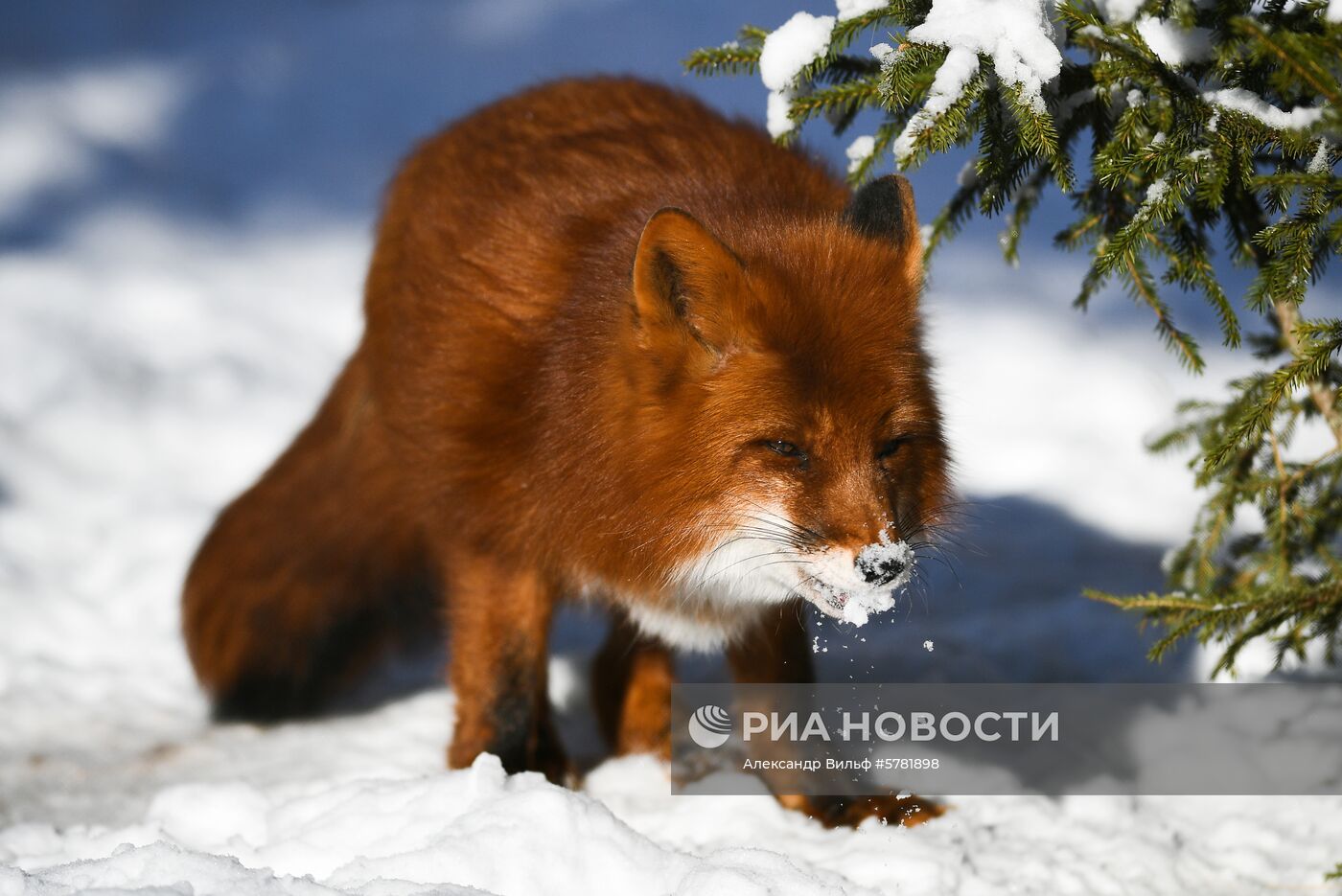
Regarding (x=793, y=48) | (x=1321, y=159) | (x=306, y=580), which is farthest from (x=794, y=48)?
(x=306, y=580)

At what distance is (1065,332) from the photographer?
269 inches

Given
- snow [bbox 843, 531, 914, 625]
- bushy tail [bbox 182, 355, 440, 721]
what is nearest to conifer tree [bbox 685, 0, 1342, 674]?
snow [bbox 843, 531, 914, 625]

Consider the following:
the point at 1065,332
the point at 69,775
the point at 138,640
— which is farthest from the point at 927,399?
the point at 1065,332

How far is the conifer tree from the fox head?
1.02 ft

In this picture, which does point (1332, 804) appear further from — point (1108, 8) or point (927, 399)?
point (1108, 8)

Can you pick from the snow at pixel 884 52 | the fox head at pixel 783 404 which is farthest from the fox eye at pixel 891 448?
the snow at pixel 884 52

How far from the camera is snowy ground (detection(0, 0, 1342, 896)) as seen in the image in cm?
279

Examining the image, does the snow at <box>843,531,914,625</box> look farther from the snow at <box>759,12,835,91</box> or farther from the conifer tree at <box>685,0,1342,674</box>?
the snow at <box>759,12,835,91</box>

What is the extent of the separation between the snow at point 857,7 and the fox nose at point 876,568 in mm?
1095

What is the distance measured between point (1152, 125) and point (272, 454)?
15.2 feet

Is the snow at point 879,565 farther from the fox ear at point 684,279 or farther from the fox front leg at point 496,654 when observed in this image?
the fox front leg at point 496,654

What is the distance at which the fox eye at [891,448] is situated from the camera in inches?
104

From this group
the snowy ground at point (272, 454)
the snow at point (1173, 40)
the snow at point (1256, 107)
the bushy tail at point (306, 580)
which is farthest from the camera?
the bushy tail at point (306, 580)

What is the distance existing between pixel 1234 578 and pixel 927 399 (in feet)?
4.33
